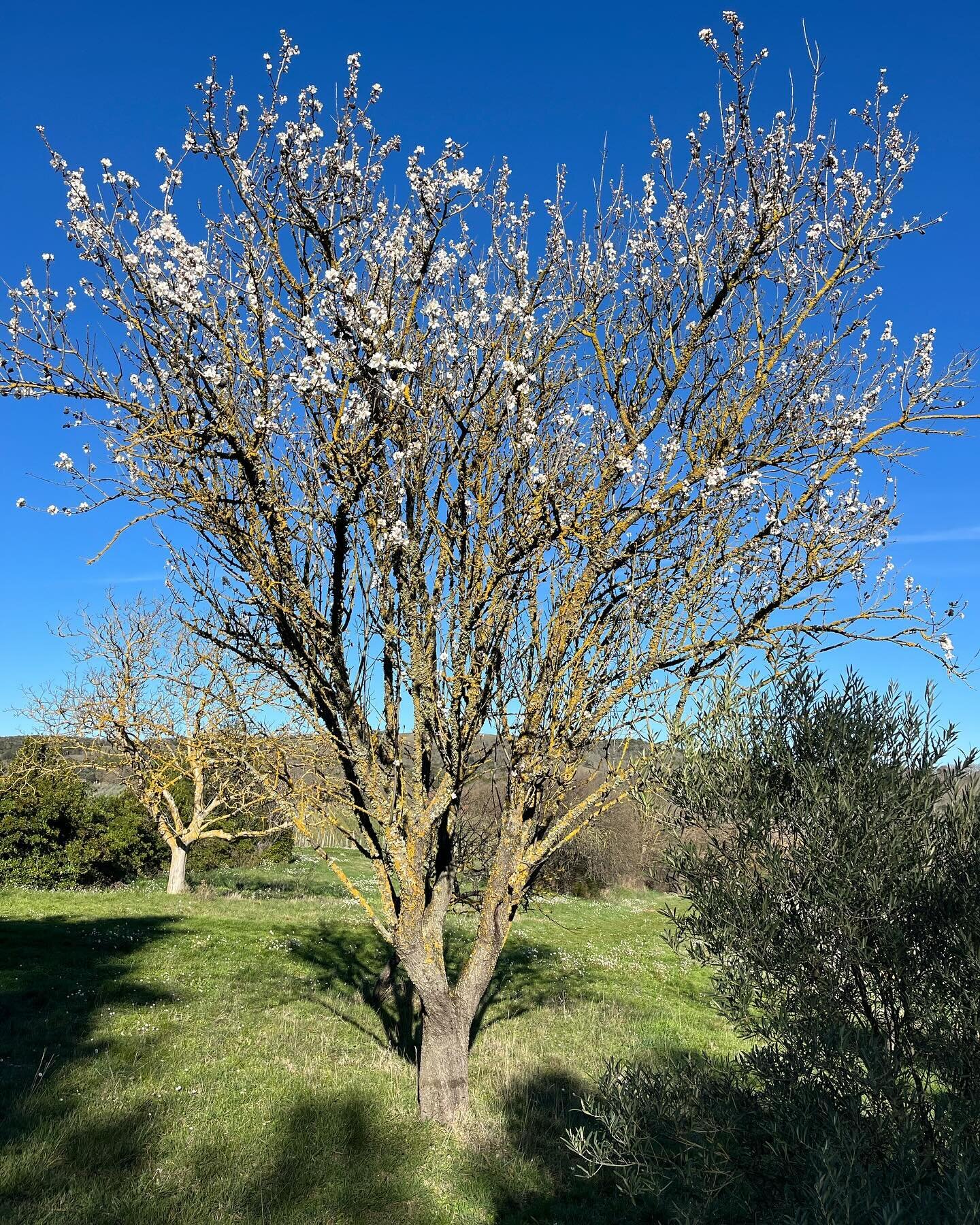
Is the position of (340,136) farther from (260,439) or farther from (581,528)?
(581,528)

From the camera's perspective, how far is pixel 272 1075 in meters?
8.87

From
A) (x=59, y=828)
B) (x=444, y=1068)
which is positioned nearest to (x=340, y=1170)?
(x=444, y=1068)

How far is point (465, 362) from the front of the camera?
712 centimetres

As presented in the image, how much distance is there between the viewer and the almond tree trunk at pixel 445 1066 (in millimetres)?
7398

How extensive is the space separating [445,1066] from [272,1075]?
2824mm

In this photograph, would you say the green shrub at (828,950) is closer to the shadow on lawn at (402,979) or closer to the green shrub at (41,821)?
the shadow on lawn at (402,979)

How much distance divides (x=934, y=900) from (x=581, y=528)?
4.13m

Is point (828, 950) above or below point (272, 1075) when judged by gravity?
above

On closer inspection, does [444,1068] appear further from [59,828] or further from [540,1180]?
[59,828]

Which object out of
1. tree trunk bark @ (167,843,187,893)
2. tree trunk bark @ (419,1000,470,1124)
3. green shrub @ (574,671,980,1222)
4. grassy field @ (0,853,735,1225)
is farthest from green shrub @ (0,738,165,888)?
green shrub @ (574,671,980,1222)

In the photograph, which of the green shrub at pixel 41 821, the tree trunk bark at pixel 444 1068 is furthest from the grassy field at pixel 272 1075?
the green shrub at pixel 41 821

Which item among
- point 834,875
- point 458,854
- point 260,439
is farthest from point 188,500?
point 834,875

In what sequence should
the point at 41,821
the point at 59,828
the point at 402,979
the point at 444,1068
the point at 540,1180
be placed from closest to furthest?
1. the point at 540,1180
2. the point at 444,1068
3. the point at 402,979
4. the point at 41,821
5. the point at 59,828

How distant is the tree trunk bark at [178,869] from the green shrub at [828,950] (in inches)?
836
